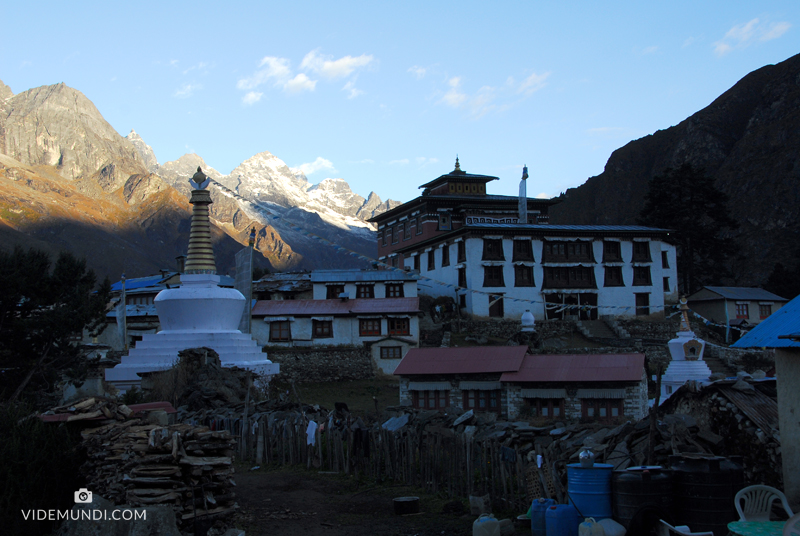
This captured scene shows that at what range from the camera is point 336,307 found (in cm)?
4209

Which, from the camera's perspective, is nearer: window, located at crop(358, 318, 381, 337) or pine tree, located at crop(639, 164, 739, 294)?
window, located at crop(358, 318, 381, 337)

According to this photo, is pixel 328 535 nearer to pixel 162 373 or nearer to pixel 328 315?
pixel 162 373

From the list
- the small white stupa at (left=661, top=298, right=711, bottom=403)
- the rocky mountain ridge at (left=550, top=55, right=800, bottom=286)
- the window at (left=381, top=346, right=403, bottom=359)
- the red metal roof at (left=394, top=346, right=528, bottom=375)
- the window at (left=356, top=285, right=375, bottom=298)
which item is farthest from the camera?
the rocky mountain ridge at (left=550, top=55, right=800, bottom=286)

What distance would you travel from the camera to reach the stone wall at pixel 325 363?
39.4 metres

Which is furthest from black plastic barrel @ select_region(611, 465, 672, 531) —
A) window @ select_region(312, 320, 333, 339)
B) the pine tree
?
the pine tree

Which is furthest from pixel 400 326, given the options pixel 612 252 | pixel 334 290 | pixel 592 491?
pixel 592 491

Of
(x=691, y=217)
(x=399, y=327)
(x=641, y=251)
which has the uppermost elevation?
(x=691, y=217)

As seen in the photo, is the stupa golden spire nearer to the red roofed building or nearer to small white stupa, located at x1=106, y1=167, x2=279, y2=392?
small white stupa, located at x1=106, y1=167, x2=279, y2=392

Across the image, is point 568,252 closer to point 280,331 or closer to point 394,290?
point 394,290

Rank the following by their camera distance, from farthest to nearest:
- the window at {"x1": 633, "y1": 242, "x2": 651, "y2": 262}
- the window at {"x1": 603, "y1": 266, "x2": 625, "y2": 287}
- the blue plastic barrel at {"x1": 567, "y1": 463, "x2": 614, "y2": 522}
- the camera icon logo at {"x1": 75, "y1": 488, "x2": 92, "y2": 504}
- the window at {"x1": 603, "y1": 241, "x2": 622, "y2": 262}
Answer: the window at {"x1": 633, "y1": 242, "x2": 651, "y2": 262} → the window at {"x1": 603, "y1": 241, "x2": 622, "y2": 262} → the window at {"x1": 603, "y1": 266, "x2": 625, "y2": 287} → the camera icon logo at {"x1": 75, "y1": 488, "x2": 92, "y2": 504} → the blue plastic barrel at {"x1": 567, "y1": 463, "x2": 614, "y2": 522}

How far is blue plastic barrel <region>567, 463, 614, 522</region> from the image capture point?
31.8 feet

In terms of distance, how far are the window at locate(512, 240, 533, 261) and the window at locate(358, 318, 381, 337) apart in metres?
13.1

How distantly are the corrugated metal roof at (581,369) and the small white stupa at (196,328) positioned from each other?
11.7m

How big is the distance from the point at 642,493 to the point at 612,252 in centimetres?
4446
